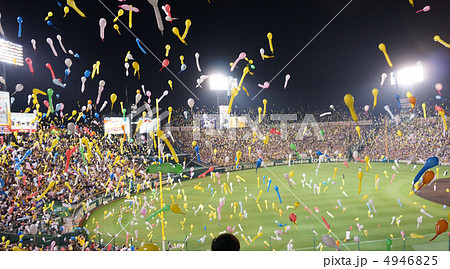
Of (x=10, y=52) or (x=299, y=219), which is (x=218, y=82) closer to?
(x=10, y=52)

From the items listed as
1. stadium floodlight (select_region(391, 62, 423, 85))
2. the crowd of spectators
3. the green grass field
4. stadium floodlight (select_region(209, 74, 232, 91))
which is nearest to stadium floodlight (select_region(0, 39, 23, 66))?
the crowd of spectators

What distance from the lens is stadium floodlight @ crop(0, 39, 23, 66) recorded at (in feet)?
48.1

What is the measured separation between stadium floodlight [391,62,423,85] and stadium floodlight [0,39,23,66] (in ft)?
90.0

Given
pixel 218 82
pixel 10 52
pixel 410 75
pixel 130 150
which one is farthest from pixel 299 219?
pixel 410 75

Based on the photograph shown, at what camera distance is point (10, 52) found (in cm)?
1508

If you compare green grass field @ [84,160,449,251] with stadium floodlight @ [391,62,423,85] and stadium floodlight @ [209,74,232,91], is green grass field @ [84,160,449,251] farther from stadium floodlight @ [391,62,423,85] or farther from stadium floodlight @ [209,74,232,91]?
stadium floodlight @ [391,62,423,85]

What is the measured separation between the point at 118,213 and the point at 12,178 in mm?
3651

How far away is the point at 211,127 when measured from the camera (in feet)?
Result: 87.3

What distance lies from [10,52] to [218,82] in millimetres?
15071

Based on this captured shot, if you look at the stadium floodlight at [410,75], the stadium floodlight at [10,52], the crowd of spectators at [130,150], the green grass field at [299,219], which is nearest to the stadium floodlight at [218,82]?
the crowd of spectators at [130,150]

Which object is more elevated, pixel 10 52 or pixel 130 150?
pixel 10 52

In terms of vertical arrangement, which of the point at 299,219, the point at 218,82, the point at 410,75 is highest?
the point at 410,75

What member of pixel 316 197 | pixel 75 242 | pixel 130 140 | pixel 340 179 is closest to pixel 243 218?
pixel 316 197
